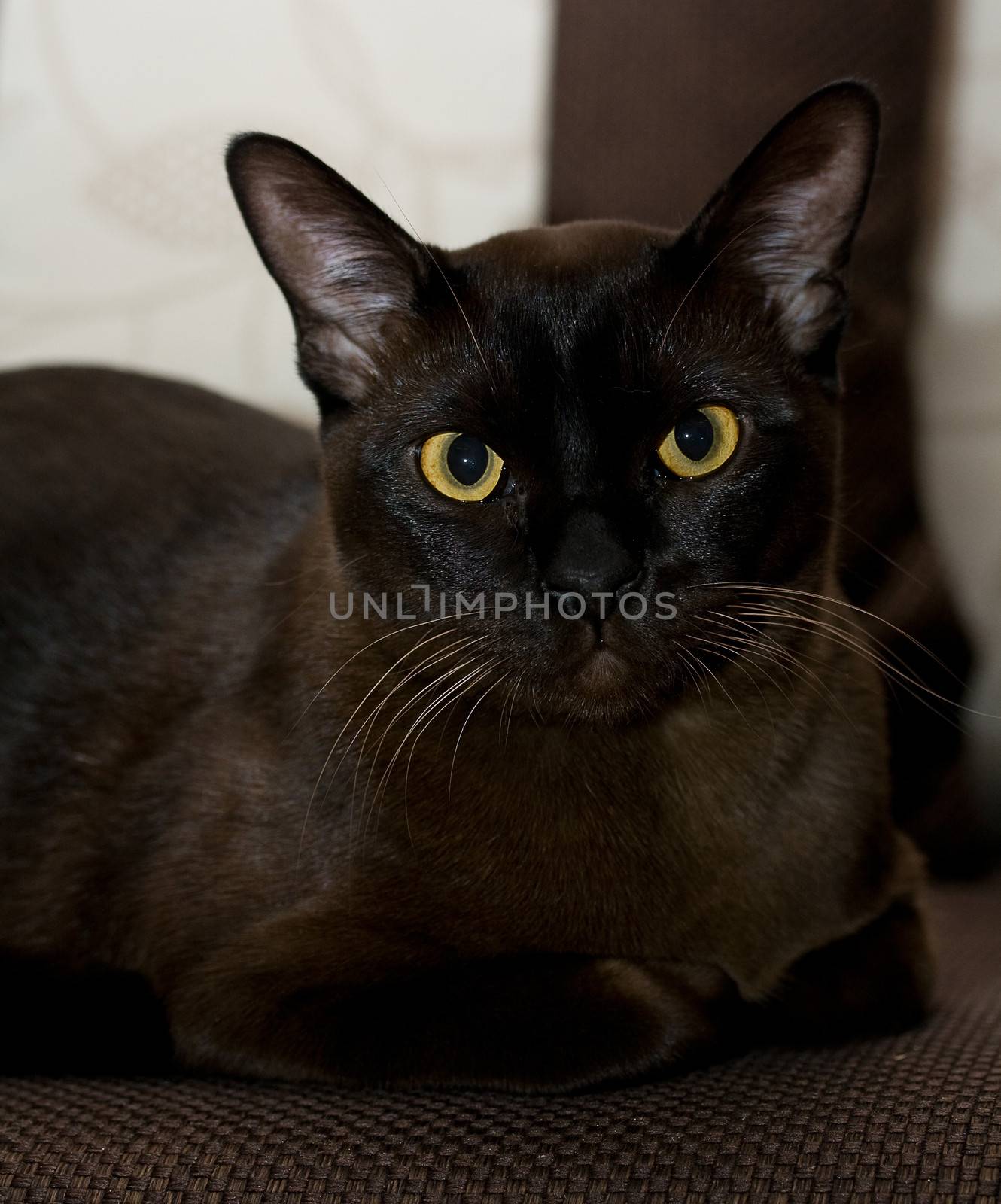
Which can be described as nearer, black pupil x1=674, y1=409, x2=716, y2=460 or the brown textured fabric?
the brown textured fabric

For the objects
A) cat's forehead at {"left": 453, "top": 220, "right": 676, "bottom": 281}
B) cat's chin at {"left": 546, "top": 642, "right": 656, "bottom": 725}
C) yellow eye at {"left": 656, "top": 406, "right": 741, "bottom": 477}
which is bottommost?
cat's chin at {"left": 546, "top": 642, "right": 656, "bottom": 725}

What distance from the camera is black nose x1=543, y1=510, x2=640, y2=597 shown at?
79cm

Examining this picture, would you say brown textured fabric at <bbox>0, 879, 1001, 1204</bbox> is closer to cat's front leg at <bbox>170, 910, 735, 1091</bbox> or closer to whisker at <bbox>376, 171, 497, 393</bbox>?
cat's front leg at <bbox>170, 910, 735, 1091</bbox>

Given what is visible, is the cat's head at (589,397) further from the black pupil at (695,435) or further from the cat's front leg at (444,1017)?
the cat's front leg at (444,1017)

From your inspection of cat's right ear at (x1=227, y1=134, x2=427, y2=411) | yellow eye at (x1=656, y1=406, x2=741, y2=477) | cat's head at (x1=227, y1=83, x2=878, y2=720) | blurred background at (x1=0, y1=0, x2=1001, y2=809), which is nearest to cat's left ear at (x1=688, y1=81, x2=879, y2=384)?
cat's head at (x1=227, y1=83, x2=878, y2=720)

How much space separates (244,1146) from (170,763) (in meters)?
0.36

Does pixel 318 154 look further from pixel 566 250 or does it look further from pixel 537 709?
pixel 537 709

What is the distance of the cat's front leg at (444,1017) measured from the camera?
833 mm

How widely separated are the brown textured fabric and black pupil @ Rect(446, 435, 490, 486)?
1.37 ft

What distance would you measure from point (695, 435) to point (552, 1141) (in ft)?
1.52

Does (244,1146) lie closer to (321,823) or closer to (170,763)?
(321,823)

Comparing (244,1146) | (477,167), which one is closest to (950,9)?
(477,167)

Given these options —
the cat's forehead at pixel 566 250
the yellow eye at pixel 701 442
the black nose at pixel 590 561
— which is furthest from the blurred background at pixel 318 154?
the black nose at pixel 590 561

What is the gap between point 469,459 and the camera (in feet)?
2.85
